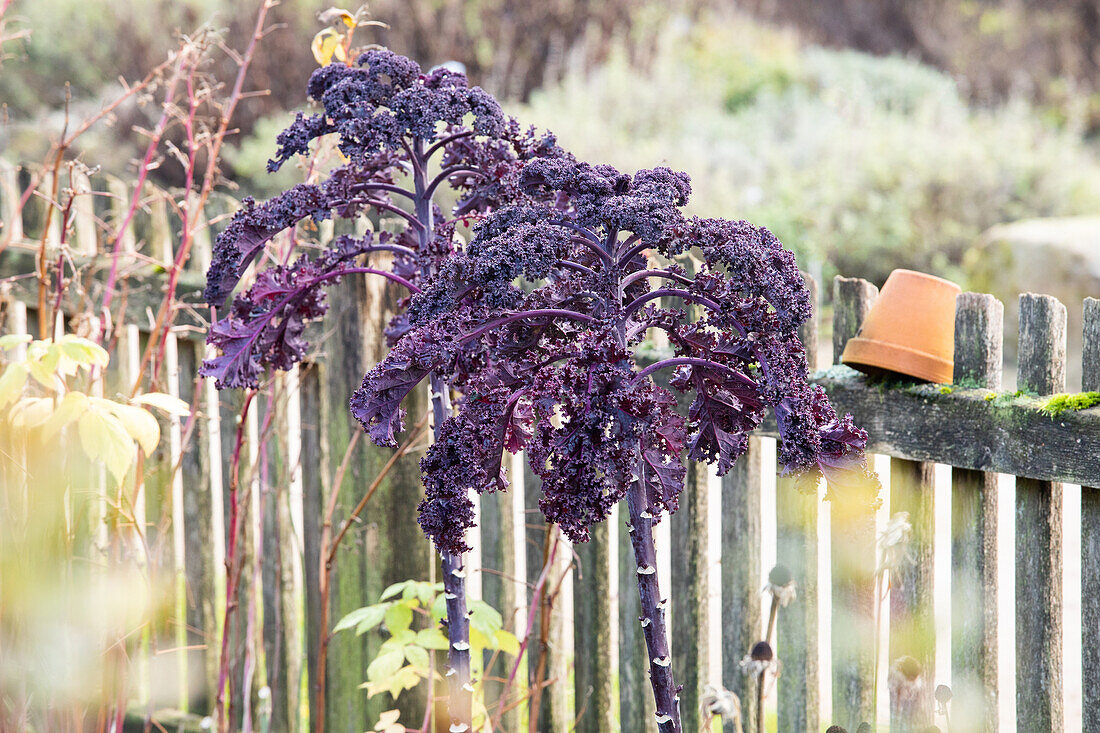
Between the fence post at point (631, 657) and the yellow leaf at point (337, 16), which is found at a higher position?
the yellow leaf at point (337, 16)

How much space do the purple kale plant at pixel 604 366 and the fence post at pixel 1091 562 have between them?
68 centimetres

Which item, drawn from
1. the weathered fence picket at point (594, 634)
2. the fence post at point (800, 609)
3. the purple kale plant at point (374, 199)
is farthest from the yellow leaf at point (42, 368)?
the fence post at point (800, 609)

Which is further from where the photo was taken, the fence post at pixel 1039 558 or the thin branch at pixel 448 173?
the fence post at pixel 1039 558

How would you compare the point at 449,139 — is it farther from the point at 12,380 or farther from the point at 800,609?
the point at 800,609

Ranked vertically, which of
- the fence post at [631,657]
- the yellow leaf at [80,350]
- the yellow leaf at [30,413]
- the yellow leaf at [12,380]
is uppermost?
the yellow leaf at [80,350]

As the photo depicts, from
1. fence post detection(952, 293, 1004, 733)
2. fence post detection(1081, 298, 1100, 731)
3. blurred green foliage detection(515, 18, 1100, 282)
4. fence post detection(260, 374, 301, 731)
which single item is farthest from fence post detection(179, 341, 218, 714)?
blurred green foliage detection(515, 18, 1100, 282)

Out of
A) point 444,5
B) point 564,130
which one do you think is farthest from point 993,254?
point 444,5

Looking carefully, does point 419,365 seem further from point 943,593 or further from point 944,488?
point 944,488

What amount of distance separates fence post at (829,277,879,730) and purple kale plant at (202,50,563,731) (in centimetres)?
76

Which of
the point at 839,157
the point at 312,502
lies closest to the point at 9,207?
the point at 312,502

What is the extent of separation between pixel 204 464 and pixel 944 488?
3.53 meters

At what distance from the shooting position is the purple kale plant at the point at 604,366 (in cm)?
123

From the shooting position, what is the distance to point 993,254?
292 inches

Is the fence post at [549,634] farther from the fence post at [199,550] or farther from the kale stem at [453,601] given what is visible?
the fence post at [199,550]
